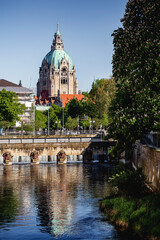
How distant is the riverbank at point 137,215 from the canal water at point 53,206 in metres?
0.73

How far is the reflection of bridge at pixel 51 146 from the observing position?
69688 millimetres

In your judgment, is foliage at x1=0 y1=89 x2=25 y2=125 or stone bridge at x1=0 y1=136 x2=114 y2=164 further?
foliage at x1=0 y1=89 x2=25 y2=125

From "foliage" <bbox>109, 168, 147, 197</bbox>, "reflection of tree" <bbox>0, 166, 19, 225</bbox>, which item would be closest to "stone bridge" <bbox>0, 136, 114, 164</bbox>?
"reflection of tree" <bbox>0, 166, 19, 225</bbox>

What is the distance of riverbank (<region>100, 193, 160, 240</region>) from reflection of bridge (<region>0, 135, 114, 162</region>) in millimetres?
41158

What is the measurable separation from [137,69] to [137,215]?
9.79 meters

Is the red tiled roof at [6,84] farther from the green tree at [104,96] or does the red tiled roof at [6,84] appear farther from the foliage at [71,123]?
the green tree at [104,96]

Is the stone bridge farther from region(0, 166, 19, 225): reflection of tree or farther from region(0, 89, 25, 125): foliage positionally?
region(0, 89, 25, 125): foliage

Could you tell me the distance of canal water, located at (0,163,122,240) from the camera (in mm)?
25000

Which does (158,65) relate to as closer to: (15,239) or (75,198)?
(15,239)

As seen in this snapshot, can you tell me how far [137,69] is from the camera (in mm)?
28438

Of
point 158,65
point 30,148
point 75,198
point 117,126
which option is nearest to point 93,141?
point 30,148

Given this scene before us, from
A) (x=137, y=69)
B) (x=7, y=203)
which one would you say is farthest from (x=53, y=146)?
(x=137, y=69)

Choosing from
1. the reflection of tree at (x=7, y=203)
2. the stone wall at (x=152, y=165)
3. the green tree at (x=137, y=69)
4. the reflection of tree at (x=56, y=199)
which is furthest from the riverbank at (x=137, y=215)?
the reflection of tree at (x=7, y=203)

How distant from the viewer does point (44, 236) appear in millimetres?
24484
